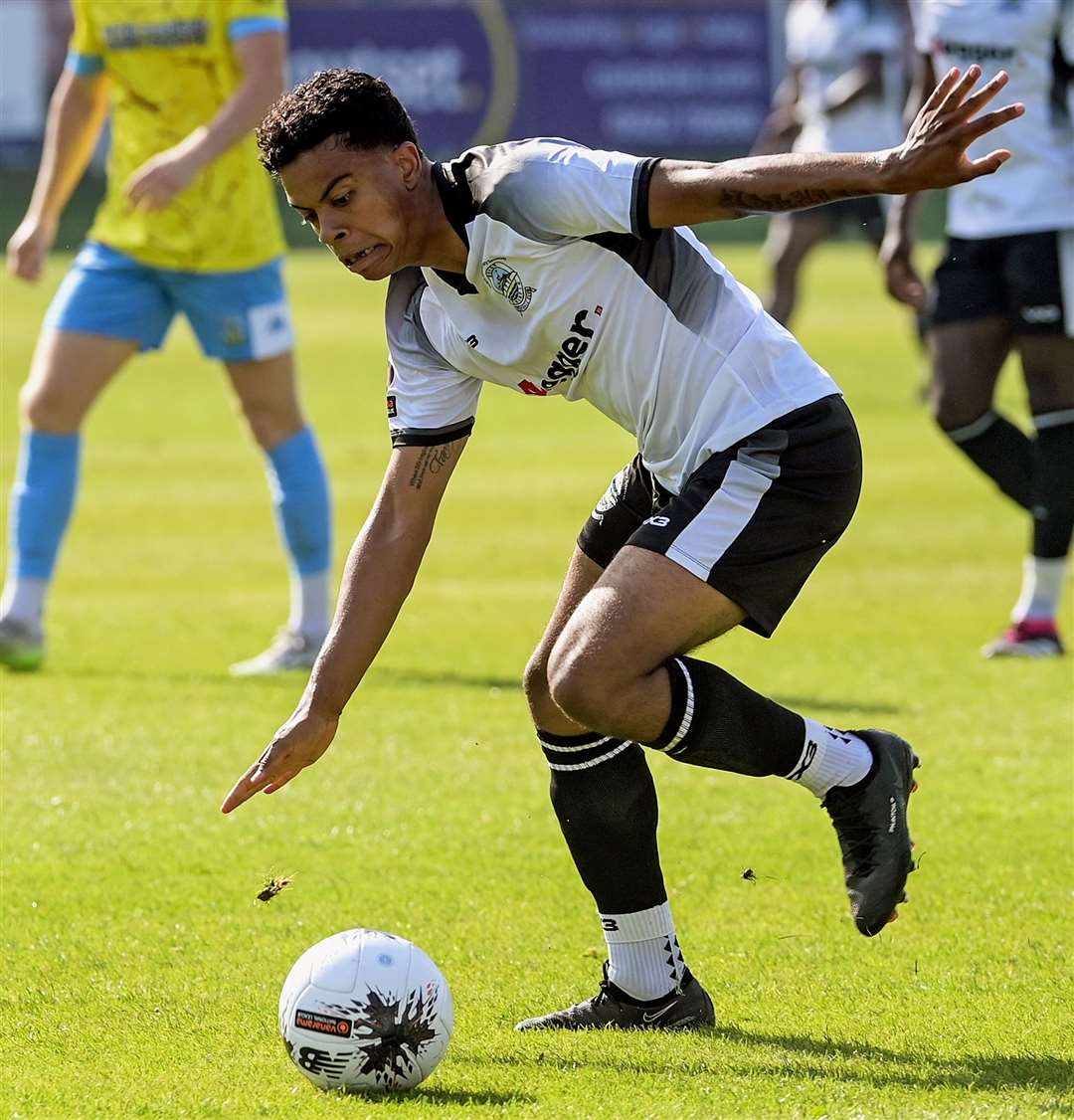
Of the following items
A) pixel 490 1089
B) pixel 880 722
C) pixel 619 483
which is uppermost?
pixel 619 483

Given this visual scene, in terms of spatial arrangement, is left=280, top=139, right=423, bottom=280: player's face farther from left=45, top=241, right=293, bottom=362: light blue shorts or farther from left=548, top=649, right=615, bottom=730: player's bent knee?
left=45, top=241, right=293, bottom=362: light blue shorts

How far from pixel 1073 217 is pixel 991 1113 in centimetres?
531

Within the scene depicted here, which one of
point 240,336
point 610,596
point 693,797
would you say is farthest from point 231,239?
point 610,596

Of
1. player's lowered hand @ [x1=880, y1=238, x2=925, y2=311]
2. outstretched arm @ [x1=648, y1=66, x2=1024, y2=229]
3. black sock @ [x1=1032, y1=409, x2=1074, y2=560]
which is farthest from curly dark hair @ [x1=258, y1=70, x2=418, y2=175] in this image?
black sock @ [x1=1032, y1=409, x2=1074, y2=560]

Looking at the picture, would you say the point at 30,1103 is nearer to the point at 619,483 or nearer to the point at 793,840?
the point at 619,483

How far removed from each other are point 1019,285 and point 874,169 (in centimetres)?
463

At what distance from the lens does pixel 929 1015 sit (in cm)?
451

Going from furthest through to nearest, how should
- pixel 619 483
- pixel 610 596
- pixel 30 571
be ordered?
pixel 30 571 → pixel 619 483 → pixel 610 596

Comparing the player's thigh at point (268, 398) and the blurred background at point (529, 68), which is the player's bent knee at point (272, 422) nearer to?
the player's thigh at point (268, 398)

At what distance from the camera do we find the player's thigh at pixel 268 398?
8.41 m

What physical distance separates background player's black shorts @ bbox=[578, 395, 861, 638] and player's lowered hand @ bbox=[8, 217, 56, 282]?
4.75m

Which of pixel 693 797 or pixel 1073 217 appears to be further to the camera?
pixel 1073 217

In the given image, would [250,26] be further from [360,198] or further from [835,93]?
[835,93]

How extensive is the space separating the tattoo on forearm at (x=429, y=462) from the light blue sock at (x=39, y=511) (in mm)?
3844
